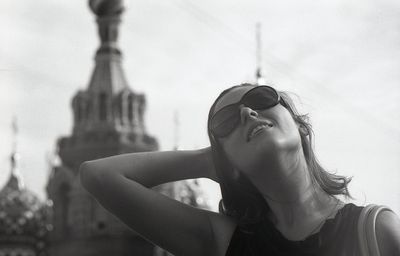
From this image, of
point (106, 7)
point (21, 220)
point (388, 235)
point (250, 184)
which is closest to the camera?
point (388, 235)

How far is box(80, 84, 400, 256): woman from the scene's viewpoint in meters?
2.22

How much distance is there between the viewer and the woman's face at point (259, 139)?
2.20 metres

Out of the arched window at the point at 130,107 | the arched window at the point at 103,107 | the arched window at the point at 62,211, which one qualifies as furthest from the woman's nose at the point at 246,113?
the arched window at the point at 103,107

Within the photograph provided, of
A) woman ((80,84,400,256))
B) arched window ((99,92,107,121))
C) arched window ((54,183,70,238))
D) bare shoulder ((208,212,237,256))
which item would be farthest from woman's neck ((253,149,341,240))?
arched window ((99,92,107,121))

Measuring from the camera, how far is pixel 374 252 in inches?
82.1

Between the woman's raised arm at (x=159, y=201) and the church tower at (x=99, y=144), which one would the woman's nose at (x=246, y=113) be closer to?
the woman's raised arm at (x=159, y=201)

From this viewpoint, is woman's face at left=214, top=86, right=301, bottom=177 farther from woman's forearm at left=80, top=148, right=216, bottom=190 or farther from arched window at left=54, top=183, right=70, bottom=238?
arched window at left=54, top=183, right=70, bottom=238

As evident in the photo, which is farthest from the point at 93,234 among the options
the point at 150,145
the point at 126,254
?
the point at 150,145

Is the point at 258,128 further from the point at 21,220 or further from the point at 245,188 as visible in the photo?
the point at 21,220

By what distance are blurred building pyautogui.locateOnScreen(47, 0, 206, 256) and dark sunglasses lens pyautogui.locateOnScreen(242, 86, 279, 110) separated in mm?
29257

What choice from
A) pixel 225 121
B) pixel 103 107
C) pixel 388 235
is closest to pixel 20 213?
pixel 103 107

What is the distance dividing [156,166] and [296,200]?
0.36m

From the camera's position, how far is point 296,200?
228cm

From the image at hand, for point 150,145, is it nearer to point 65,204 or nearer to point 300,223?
point 65,204
